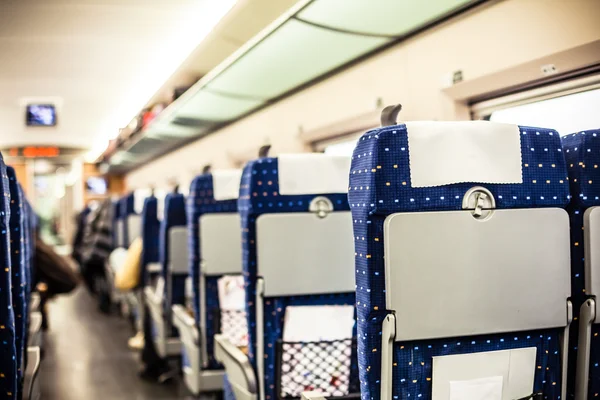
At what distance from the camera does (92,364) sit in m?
6.45

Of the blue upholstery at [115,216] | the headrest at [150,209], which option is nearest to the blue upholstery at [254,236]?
the headrest at [150,209]

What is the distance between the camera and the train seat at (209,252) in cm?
374

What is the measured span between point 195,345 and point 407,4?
2.26m

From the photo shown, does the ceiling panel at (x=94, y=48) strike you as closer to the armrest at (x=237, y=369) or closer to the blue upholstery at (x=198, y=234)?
the blue upholstery at (x=198, y=234)

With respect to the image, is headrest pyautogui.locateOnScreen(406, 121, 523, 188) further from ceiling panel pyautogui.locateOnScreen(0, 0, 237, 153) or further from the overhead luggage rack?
ceiling panel pyautogui.locateOnScreen(0, 0, 237, 153)

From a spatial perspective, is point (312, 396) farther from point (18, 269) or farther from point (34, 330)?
point (34, 330)

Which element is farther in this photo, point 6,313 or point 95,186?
point 95,186

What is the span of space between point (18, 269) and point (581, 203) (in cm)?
210

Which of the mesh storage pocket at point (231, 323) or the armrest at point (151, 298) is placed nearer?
the mesh storage pocket at point (231, 323)

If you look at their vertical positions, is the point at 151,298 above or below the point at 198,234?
below

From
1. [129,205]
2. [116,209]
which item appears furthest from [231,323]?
[116,209]

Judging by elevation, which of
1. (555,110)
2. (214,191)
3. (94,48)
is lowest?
(214,191)

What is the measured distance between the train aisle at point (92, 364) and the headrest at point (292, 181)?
309cm

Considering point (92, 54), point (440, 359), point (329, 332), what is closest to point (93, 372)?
point (92, 54)
